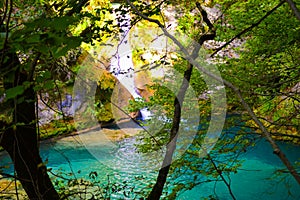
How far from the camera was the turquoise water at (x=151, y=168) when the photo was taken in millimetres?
4891

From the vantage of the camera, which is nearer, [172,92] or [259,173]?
[172,92]

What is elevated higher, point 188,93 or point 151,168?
point 188,93

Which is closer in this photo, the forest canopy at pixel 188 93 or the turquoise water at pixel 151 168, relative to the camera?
the forest canopy at pixel 188 93

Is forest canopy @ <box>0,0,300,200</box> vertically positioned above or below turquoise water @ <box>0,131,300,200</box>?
above

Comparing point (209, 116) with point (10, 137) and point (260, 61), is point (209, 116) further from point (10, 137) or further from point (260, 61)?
point (10, 137)

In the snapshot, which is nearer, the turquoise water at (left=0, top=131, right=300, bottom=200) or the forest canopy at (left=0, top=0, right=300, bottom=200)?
the forest canopy at (left=0, top=0, right=300, bottom=200)

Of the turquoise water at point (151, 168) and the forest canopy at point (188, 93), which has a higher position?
the forest canopy at point (188, 93)

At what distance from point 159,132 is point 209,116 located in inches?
27.3

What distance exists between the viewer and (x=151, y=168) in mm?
4773

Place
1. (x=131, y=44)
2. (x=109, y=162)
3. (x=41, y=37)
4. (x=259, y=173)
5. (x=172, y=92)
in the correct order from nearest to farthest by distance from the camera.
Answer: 1. (x=41, y=37)
2. (x=172, y=92)
3. (x=131, y=44)
4. (x=259, y=173)
5. (x=109, y=162)

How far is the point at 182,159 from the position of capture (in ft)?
9.58

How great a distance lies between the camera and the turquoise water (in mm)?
4891

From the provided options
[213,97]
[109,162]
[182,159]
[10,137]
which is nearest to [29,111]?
[10,137]

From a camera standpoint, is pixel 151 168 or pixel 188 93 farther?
pixel 151 168
